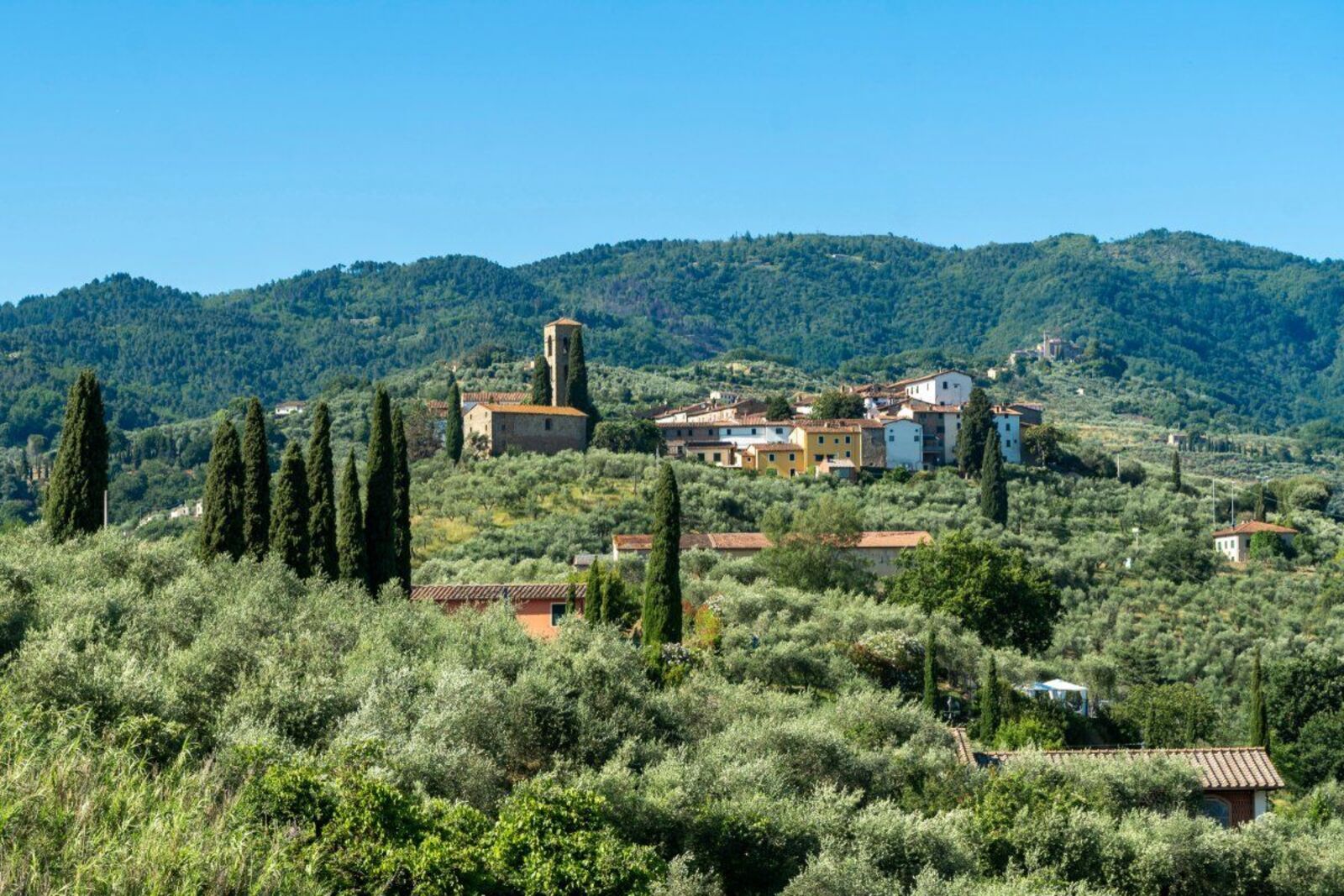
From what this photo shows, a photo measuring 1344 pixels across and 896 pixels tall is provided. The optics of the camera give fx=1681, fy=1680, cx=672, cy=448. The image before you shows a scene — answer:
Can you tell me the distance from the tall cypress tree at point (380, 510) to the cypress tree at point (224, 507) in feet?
9.88

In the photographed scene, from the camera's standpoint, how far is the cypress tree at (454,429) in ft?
273

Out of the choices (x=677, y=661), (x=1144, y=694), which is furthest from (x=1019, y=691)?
(x=677, y=661)

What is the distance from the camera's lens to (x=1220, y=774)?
32.6m

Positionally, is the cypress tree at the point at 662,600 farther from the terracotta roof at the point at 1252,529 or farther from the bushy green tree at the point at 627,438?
the terracotta roof at the point at 1252,529

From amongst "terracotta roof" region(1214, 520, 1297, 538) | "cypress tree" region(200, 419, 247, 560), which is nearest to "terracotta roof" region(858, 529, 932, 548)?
"terracotta roof" region(1214, 520, 1297, 538)

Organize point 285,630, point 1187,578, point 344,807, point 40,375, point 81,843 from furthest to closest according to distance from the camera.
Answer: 1. point 40,375
2. point 1187,578
3. point 285,630
4. point 344,807
5. point 81,843

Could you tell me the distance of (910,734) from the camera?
3309 centimetres

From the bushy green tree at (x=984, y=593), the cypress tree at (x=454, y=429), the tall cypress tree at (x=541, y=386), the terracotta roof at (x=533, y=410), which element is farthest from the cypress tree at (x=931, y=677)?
the tall cypress tree at (x=541, y=386)

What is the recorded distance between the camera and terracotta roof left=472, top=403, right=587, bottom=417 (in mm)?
84875

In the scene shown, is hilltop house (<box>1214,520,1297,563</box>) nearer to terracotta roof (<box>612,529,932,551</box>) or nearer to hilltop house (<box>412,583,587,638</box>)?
terracotta roof (<box>612,529,932,551</box>)

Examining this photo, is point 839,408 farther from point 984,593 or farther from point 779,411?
point 984,593

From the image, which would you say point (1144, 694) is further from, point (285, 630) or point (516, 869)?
point (516, 869)

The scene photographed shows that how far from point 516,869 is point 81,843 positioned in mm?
5543

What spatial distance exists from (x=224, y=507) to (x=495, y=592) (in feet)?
43.9
